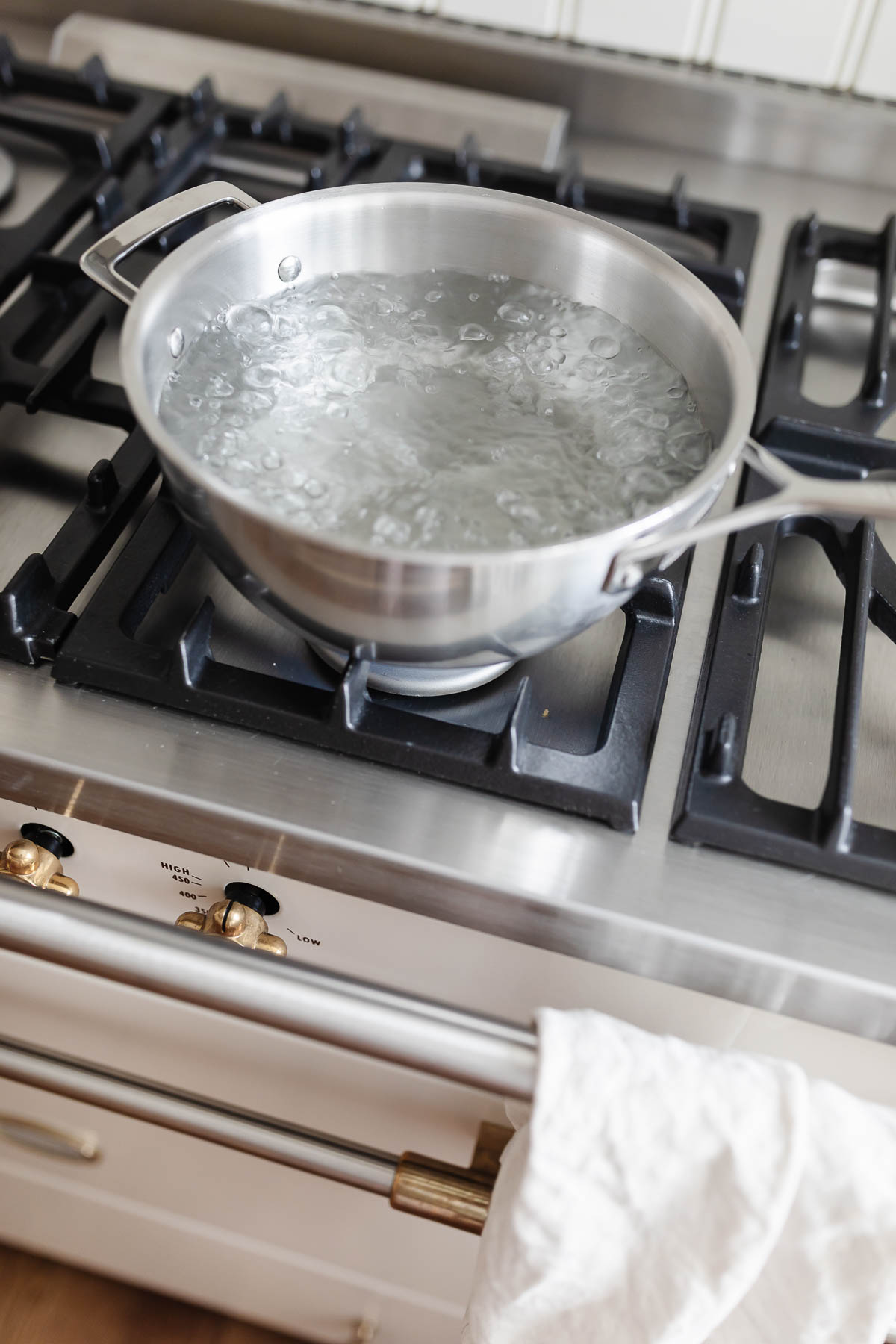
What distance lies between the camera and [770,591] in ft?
1.85

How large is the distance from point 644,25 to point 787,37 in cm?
10

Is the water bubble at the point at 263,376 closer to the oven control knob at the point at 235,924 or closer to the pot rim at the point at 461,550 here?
the pot rim at the point at 461,550

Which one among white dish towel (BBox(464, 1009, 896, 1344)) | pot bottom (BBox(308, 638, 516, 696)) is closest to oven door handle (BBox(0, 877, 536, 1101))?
white dish towel (BBox(464, 1009, 896, 1344))

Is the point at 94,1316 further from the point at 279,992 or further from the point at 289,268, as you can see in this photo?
the point at 289,268

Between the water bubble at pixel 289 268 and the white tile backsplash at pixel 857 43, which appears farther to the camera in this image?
the white tile backsplash at pixel 857 43

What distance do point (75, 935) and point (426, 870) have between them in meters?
0.14

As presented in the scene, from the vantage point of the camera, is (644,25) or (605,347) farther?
(644,25)

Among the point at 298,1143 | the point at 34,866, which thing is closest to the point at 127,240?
the point at 34,866

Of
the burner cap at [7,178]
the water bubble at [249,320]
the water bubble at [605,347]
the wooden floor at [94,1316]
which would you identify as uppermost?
the water bubble at [605,347]

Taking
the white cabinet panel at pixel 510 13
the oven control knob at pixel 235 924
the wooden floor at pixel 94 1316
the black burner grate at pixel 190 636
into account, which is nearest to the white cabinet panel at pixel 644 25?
the white cabinet panel at pixel 510 13

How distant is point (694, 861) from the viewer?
45 centimetres

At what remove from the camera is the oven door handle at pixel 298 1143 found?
21.5 inches

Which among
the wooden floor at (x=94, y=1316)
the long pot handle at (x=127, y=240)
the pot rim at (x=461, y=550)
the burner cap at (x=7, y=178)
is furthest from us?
the wooden floor at (x=94, y=1316)

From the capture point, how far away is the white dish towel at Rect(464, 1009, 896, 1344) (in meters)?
0.42
